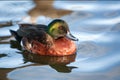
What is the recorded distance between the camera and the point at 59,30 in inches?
383

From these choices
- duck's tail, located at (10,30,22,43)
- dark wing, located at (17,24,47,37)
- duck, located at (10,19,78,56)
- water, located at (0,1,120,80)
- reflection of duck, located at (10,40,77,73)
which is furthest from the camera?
duck's tail, located at (10,30,22,43)

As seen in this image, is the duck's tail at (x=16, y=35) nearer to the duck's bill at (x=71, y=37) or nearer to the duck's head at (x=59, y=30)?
the duck's head at (x=59, y=30)

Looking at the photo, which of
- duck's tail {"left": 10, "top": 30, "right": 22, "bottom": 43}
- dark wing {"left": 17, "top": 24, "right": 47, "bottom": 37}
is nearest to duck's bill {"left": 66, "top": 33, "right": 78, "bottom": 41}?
dark wing {"left": 17, "top": 24, "right": 47, "bottom": 37}

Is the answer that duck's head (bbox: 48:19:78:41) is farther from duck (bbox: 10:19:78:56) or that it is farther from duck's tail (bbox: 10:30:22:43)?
duck's tail (bbox: 10:30:22:43)

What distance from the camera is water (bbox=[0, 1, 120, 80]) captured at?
8.38 metres

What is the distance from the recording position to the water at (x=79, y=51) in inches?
330

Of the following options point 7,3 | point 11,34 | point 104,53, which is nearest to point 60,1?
point 7,3

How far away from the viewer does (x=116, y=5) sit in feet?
40.7

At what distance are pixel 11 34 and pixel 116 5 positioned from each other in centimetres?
310

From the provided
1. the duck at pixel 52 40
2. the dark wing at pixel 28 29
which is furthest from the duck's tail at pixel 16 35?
the duck at pixel 52 40

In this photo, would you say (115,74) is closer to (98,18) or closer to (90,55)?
(90,55)

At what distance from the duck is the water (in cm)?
15

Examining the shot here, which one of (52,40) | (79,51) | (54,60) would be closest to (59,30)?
(52,40)

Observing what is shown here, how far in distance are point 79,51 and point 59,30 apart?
1.78 feet
